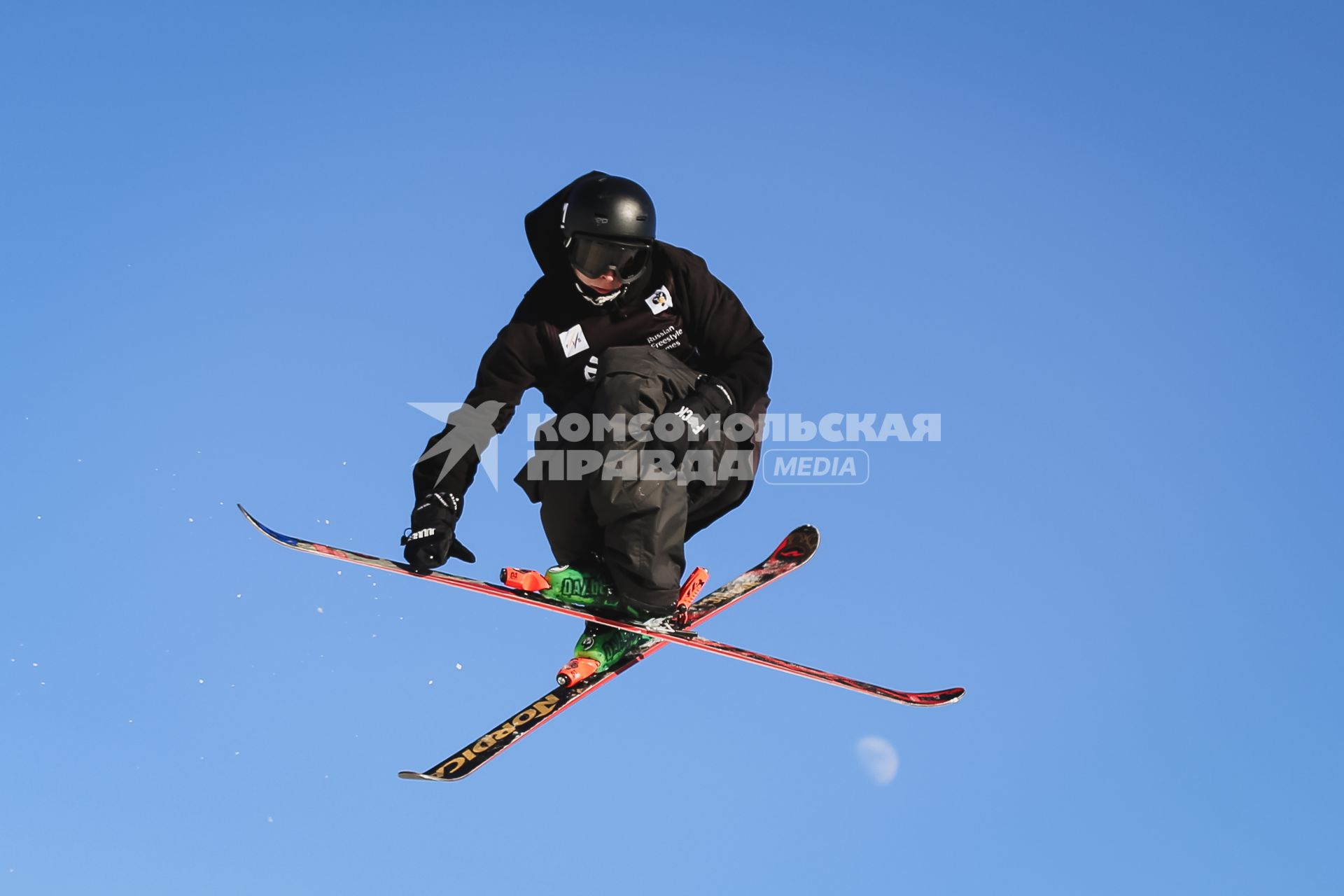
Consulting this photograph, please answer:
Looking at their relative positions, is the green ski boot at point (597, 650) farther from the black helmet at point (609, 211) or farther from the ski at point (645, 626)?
the black helmet at point (609, 211)

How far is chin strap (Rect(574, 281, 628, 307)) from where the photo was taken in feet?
27.0

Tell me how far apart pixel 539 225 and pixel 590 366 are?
39.4 inches

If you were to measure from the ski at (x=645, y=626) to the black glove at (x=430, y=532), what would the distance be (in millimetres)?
167

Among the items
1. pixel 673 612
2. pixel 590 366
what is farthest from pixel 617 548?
pixel 590 366

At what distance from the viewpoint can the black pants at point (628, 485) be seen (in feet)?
25.6

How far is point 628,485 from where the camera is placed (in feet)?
25.5

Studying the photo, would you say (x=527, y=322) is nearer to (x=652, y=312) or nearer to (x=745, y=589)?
(x=652, y=312)

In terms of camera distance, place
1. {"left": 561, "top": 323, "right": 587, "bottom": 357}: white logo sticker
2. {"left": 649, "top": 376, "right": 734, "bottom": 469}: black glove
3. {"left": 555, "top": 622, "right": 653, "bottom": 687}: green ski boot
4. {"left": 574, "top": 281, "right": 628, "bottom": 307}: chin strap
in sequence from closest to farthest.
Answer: {"left": 649, "top": 376, "right": 734, "bottom": 469}: black glove → {"left": 574, "top": 281, "right": 628, "bottom": 307}: chin strap → {"left": 561, "top": 323, "right": 587, "bottom": 357}: white logo sticker → {"left": 555, "top": 622, "right": 653, "bottom": 687}: green ski boot

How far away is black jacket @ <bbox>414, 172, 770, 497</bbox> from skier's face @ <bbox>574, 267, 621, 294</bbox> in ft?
0.46

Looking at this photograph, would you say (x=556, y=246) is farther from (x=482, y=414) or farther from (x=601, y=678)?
(x=601, y=678)

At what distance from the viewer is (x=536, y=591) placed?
339 inches

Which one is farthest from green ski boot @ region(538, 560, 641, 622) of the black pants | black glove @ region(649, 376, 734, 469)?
black glove @ region(649, 376, 734, 469)

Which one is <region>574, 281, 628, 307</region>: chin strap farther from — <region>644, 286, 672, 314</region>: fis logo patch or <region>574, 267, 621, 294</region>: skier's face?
<region>644, 286, 672, 314</region>: fis logo patch

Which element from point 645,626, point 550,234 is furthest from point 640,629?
point 550,234
